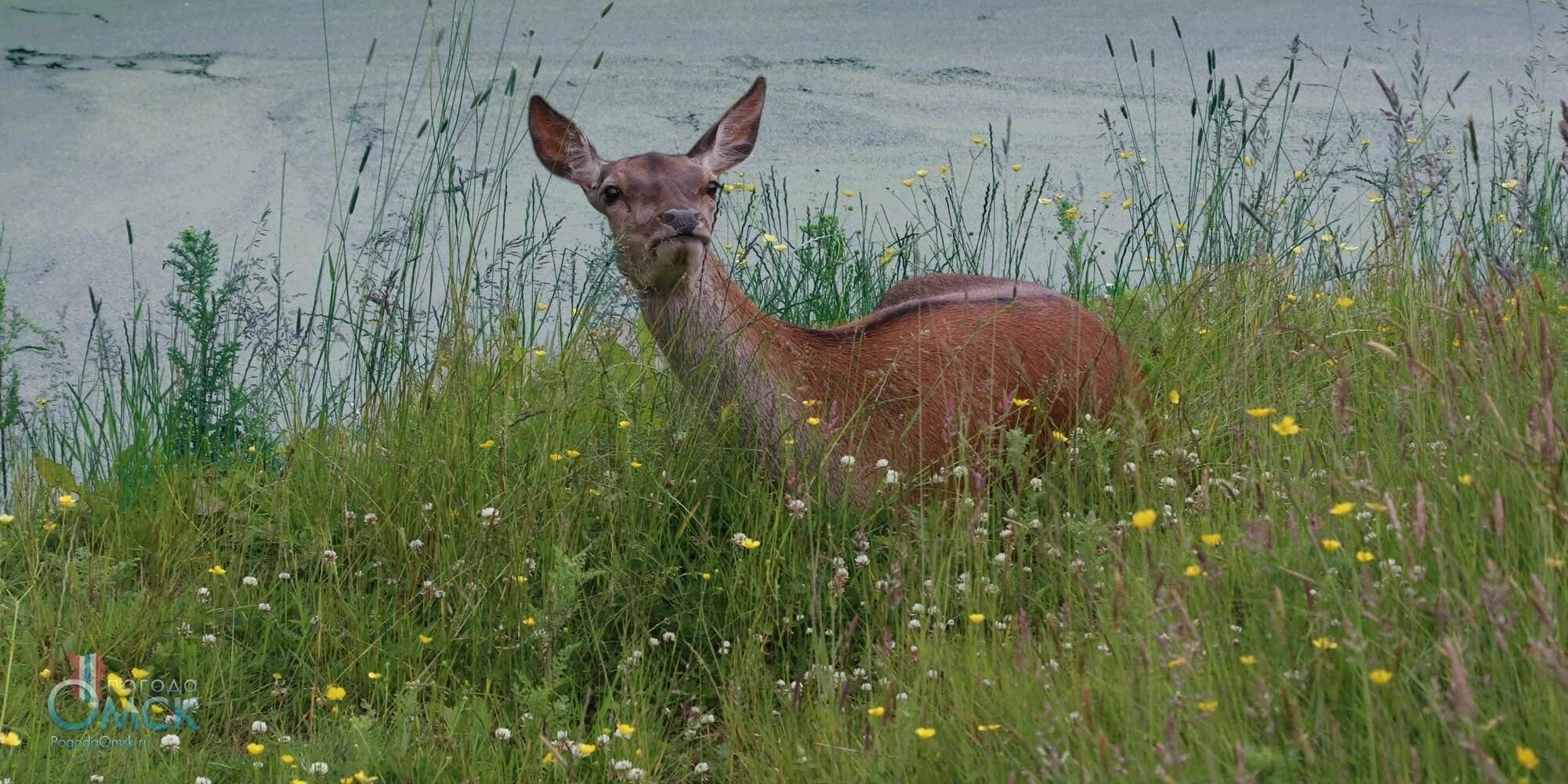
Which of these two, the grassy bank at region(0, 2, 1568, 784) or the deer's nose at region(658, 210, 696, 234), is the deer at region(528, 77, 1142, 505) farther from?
the grassy bank at region(0, 2, 1568, 784)

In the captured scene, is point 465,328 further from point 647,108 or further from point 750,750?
point 647,108

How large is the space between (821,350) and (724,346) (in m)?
0.31

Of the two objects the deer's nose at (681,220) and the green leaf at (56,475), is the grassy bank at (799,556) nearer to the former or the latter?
the green leaf at (56,475)

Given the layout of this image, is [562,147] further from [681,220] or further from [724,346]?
[724,346]

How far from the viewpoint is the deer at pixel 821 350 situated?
3699 millimetres

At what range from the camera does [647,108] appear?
27.9 feet

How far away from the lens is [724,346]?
376 centimetres

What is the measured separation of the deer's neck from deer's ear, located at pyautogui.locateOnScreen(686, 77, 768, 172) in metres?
0.39

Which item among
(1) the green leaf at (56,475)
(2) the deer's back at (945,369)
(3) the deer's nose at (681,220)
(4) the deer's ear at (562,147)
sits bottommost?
(1) the green leaf at (56,475)

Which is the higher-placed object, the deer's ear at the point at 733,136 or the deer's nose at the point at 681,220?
the deer's ear at the point at 733,136

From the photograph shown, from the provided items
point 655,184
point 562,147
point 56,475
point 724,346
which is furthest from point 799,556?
point 56,475

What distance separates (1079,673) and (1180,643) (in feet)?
0.87

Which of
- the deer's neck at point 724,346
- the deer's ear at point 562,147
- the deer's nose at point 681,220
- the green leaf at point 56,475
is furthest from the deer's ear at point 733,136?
the green leaf at point 56,475

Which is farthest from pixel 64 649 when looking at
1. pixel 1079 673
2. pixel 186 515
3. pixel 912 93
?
pixel 912 93
